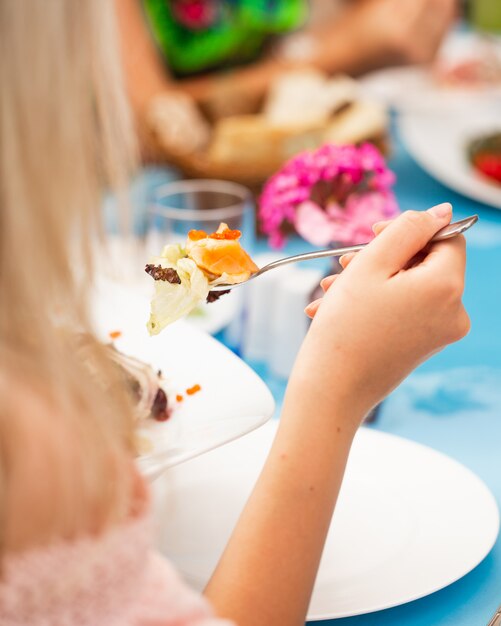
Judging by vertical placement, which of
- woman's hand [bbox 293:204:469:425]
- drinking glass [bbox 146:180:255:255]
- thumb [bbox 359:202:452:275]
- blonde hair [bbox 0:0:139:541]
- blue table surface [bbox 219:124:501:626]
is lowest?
blue table surface [bbox 219:124:501:626]

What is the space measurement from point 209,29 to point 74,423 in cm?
181

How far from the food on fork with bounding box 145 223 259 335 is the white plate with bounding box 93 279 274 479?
0.16 ft

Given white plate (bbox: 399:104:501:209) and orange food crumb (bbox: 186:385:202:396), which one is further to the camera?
white plate (bbox: 399:104:501:209)

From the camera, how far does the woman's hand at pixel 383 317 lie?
0.56 metres

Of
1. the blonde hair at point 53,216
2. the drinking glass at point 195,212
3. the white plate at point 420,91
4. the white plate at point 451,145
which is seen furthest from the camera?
the white plate at point 420,91

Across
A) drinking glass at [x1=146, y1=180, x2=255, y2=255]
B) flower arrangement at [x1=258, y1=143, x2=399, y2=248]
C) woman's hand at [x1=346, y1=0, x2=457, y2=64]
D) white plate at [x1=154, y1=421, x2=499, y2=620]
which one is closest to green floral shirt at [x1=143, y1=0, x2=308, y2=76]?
woman's hand at [x1=346, y1=0, x2=457, y2=64]

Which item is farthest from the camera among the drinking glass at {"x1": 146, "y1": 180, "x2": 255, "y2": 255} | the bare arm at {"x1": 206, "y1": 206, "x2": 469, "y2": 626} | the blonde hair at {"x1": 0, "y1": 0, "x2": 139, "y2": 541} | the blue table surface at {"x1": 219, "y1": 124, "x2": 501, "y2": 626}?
the drinking glass at {"x1": 146, "y1": 180, "x2": 255, "y2": 255}

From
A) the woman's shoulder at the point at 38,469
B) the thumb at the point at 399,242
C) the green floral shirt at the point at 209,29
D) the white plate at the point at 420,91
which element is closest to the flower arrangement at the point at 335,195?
the thumb at the point at 399,242

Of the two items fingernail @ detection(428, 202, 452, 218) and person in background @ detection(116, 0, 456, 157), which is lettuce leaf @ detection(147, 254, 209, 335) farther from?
person in background @ detection(116, 0, 456, 157)

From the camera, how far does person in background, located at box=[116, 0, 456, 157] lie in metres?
1.97

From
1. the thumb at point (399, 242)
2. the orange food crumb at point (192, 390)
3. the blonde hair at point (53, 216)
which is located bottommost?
the orange food crumb at point (192, 390)

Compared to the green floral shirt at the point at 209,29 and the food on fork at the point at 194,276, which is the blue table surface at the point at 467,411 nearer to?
the food on fork at the point at 194,276

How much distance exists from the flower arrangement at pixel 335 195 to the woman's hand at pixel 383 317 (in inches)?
11.6

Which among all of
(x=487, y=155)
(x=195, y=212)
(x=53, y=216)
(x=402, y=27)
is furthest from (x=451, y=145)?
(x=53, y=216)
